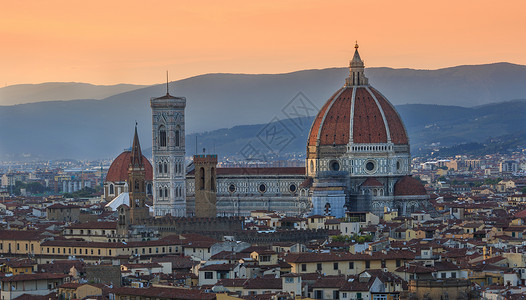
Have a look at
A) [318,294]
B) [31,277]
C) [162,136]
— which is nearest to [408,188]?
[162,136]

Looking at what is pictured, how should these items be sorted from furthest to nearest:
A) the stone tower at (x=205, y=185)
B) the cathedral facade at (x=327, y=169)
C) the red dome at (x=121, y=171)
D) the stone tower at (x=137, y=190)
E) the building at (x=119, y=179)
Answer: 1. the red dome at (x=121, y=171)
2. the building at (x=119, y=179)
3. the cathedral facade at (x=327, y=169)
4. the stone tower at (x=205, y=185)
5. the stone tower at (x=137, y=190)

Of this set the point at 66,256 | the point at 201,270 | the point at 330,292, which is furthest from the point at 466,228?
the point at 330,292

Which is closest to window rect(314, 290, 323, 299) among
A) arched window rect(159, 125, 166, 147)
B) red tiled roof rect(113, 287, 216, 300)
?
red tiled roof rect(113, 287, 216, 300)

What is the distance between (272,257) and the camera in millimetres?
71000

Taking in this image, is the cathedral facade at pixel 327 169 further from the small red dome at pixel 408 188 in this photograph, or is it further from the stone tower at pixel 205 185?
the stone tower at pixel 205 185

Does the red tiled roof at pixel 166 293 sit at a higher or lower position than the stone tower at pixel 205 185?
lower

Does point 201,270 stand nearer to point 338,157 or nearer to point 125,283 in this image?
point 125,283

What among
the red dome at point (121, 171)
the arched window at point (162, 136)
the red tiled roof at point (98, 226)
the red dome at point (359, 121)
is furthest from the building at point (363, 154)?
the red tiled roof at point (98, 226)

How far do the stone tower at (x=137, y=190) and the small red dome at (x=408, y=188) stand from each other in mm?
22487

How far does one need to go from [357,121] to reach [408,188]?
7.46 metres

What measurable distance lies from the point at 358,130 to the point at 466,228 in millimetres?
35607

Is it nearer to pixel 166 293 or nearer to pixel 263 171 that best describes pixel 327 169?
pixel 263 171

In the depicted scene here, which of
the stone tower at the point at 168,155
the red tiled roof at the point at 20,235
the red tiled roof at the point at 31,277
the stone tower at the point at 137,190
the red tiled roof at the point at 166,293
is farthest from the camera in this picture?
the stone tower at the point at 168,155

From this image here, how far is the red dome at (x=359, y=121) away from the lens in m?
131
